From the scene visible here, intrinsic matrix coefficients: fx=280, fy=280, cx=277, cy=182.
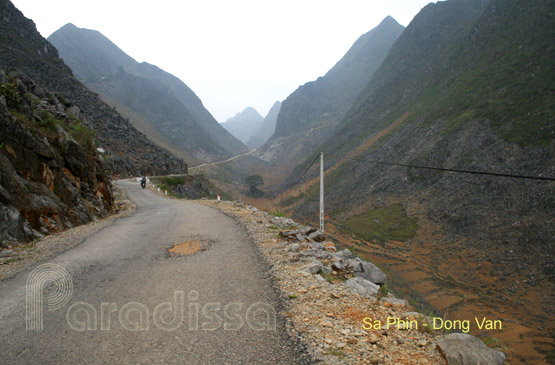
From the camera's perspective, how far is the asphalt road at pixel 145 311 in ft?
10.8

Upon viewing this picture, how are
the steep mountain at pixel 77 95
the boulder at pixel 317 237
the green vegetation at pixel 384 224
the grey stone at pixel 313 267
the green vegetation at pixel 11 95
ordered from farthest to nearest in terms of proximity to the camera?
the steep mountain at pixel 77 95, the green vegetation at pixel 384 224, the green vegetation at pixel 11 95, the boulder at pixel 317 237, the grey stone at pixel 313 267

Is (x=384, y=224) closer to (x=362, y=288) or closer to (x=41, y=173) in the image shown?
(x=362, y=288)

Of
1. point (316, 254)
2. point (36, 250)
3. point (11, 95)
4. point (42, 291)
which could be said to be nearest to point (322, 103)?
point (11, 95)

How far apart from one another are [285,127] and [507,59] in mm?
120231

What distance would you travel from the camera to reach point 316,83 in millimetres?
165500

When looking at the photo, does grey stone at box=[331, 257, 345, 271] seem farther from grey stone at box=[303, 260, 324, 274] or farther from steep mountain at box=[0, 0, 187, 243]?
steep mountain at box=[0, 0, 187, 243]

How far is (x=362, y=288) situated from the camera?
515cm

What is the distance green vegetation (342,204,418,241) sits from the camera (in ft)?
93.5

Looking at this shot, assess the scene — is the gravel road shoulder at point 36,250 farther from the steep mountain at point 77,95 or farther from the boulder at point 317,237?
the steep mountain at point 77,95

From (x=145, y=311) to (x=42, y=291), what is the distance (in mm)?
2382

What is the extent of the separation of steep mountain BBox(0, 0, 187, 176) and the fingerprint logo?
141ft

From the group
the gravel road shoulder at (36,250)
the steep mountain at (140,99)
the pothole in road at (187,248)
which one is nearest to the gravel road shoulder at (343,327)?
the pothole in road at (187,248)

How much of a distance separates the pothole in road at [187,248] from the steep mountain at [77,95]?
41769 millimetres

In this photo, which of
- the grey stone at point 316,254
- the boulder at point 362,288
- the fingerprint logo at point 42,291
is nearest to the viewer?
the fingerprint logo at point 42,291
